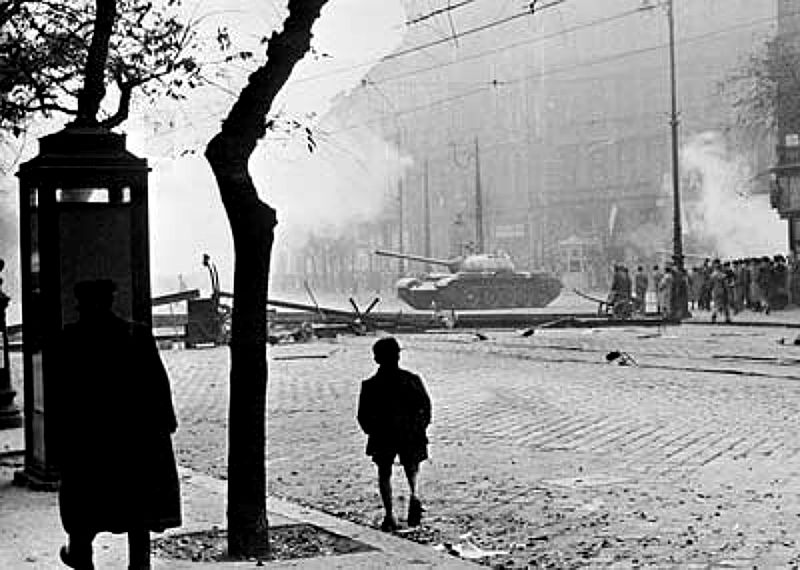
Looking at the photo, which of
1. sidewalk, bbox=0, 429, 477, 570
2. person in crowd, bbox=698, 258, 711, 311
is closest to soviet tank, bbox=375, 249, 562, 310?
person in crowd, bbox=698, 258, 711, 311

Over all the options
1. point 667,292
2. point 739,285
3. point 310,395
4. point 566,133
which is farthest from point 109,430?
point 566,133

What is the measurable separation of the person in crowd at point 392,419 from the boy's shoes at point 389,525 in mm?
99

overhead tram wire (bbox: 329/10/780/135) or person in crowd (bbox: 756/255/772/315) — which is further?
overhead tram wire (bbox: 329/10/780/135)

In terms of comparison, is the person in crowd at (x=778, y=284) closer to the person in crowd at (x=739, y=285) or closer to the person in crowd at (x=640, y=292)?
the person in crowd at (x=739, y=285)

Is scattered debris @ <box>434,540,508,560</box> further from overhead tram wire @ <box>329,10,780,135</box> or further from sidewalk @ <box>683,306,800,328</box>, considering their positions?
overhead tram wire @ <box>329,10,780,135</box>

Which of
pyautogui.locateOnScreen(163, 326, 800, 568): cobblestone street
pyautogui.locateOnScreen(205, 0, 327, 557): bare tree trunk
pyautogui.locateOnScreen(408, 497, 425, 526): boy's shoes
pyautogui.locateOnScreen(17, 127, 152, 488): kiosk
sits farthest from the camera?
pyautogui.locateOnScreen(17, 127, 152, 488): kiosk

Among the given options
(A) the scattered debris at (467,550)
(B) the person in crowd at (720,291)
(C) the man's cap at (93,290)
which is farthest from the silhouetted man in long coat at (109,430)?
(B) the person in crowd at (720,291)

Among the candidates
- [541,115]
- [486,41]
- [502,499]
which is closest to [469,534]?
[502,499]

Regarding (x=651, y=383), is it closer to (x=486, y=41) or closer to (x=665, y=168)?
(x=486, y=41)

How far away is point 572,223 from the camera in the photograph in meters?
68.4

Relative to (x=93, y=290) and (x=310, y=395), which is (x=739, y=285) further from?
(x=93, y=290)

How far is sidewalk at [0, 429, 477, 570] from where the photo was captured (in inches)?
271

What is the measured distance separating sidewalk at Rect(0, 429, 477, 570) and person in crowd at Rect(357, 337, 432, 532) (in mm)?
417

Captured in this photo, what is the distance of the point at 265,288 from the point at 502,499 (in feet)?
8.77
